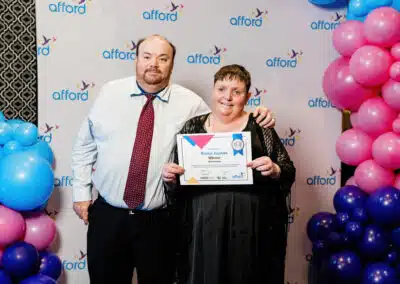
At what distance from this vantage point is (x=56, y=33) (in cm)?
322

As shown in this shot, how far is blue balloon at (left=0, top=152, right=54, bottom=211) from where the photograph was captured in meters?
2.66

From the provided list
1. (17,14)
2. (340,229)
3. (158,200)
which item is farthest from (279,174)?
(17,14)

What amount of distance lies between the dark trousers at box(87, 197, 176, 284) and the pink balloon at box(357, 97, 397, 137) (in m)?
1.25

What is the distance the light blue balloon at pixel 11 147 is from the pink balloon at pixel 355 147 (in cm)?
184

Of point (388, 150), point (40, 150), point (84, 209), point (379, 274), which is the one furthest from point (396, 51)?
point (40, 150)

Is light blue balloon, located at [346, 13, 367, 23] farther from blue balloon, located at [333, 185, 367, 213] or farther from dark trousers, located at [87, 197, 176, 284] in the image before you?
dark trousers, located at [87, 197, 176, 284]

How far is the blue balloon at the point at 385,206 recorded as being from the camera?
2906 mm

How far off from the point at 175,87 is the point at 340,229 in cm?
133

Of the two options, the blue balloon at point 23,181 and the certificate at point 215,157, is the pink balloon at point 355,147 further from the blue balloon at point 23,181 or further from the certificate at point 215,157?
the blue balloon at point 23,181

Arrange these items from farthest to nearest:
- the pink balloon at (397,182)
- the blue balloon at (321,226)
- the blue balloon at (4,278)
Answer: the blue balloon at (321,226)
the pink balloon at (397,182)
the blue balloon at (4,278)

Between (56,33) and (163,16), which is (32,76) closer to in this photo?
(56,33)

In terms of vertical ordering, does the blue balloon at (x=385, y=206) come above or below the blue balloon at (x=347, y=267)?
above

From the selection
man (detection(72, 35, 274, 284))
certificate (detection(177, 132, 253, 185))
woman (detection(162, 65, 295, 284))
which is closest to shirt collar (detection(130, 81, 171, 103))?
man (detection(72, 35, 274, 284))

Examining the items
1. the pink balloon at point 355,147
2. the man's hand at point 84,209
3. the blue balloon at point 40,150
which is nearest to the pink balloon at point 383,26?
the pink balloon at point 355,147
